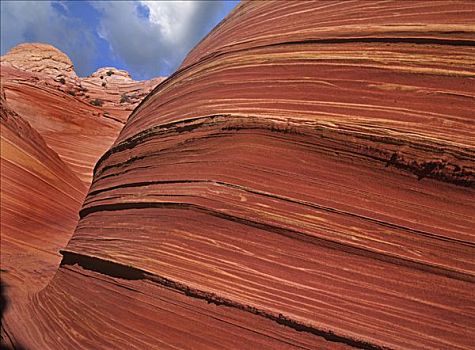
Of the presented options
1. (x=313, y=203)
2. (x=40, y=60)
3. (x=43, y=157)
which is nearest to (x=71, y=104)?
(x=40, y=60)

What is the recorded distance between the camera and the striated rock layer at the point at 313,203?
142cm

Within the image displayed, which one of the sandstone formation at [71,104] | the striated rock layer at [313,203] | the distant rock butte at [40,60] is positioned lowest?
the striated rock layer at [313,203]

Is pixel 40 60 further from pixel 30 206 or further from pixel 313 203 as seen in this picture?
pixel 313 203

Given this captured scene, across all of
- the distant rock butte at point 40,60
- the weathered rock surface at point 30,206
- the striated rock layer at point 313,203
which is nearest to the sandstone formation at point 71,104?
the distant rock butte at point 40,60

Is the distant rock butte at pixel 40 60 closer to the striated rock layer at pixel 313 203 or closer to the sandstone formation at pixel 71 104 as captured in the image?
the sandstone formation at pixel 71 104

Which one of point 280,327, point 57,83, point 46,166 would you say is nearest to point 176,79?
point 280,327

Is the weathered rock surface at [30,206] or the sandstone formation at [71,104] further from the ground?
the sandstone formation at [71,104]

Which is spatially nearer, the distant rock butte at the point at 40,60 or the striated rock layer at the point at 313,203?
the striated rock layer at the point at 313,203

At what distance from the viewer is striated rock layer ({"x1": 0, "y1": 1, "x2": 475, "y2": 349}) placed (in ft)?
4.65

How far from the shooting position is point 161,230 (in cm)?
192

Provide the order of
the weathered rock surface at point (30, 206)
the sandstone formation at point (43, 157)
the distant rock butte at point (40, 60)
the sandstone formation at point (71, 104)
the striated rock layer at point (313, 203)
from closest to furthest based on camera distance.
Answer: the striated rock layer at point (313, 203) → the weathered rock surface at point (30, 206) → the sandstone formation at point (43, 157) → the sandstone formation at point (71, 104) → the distant rock butte at point (40, 60)

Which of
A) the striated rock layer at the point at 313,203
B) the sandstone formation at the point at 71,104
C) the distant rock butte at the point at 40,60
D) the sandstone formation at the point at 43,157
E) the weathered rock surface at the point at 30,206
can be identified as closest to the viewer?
the striated rock layer at the point at 313,203

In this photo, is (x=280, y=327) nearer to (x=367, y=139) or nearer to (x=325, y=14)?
(x=367, y=139)

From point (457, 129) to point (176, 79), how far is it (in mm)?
1598
